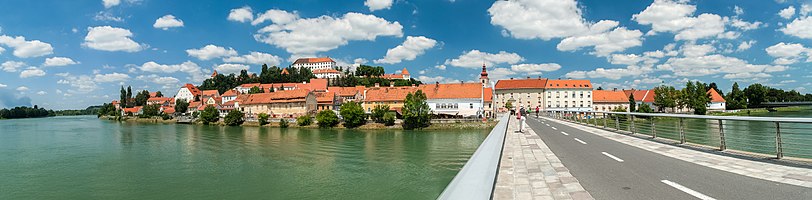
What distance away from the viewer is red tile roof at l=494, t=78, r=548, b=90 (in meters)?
107

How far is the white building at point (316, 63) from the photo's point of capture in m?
180

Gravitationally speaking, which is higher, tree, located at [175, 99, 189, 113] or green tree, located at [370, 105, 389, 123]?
tree, located at [175, 99, 189, 113]

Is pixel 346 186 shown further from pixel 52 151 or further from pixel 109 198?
pixel 52 151

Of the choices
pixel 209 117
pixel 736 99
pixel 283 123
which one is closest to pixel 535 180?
pixel 283 123

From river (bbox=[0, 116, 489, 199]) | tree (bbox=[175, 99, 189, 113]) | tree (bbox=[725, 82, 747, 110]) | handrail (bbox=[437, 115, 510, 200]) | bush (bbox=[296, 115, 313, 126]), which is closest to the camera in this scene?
handrail (bbox=[437, 115, 510, 200])

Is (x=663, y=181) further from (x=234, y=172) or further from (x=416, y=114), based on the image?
(x=416, y=114)

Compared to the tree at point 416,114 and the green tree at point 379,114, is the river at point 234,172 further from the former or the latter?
the green tree at point 379,114

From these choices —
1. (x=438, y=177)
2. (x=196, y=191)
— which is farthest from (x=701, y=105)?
(x=196, y=191)

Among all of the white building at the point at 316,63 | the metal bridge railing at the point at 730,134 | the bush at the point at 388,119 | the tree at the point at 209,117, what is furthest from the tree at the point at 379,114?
the white building at the point at 316,63

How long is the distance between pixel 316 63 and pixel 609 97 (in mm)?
122240

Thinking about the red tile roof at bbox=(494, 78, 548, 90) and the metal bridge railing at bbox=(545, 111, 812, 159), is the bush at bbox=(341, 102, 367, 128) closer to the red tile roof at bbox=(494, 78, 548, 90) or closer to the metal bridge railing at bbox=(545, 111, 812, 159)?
the metal bridge railing at bbox=(545, 111, 812, 159)

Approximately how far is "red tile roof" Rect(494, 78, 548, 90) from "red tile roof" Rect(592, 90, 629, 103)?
513 inches

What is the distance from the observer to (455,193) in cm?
271

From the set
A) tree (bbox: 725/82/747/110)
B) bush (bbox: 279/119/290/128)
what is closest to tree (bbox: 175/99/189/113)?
bush (bbox: 279/119/290/128)
